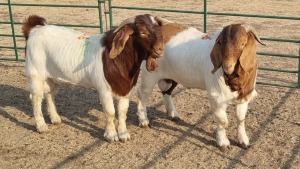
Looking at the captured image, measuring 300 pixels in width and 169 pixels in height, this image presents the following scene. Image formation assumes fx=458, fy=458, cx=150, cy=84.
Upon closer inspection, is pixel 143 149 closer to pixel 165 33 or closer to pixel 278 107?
pixel 165 33

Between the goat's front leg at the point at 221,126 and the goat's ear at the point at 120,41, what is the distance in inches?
46.0

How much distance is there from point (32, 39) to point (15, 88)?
222 cm

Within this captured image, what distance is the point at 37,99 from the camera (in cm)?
548

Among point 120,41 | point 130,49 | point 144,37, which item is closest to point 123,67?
point 130,49

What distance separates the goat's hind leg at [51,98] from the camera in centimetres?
561

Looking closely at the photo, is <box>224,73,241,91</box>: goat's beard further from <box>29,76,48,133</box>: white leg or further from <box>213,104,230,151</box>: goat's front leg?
<box>29,76,48,133</box>: white leg

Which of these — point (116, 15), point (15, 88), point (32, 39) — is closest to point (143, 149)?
point (32, 39)

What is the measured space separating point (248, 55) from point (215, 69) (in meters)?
0.33

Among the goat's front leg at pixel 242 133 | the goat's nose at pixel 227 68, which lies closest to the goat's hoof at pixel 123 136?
the goat's front leg at pixel 242 133

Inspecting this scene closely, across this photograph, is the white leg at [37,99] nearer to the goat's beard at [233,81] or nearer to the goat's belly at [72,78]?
the goat's belly at [72,78]

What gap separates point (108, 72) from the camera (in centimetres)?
490

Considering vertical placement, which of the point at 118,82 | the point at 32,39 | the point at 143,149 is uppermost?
the point at 32,39

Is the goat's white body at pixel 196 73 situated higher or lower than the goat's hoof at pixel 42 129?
higher

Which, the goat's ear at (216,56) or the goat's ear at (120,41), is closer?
the goat's ear at (216,56)
